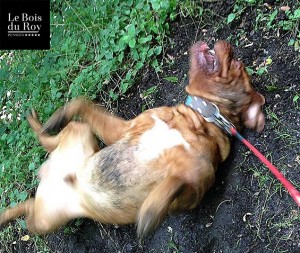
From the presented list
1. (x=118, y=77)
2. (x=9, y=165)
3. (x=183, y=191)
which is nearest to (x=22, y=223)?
(x=9, y=165)

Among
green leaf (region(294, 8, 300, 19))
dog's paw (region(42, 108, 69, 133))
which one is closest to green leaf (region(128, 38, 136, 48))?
dog's paw (region(42, 108, 69, 133))

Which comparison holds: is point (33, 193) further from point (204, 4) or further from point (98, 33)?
point (204, 4)

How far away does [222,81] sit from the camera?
3391 millimetres

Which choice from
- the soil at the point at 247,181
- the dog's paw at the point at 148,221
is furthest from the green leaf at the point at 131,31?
the dog's paw at the point at 148,221

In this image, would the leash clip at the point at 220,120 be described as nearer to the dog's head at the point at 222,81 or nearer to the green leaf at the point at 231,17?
the dog's head at the point at 222,81

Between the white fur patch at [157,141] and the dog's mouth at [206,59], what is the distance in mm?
461

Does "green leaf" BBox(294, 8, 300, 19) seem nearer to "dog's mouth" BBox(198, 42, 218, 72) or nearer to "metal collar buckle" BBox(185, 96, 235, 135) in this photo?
"dog's mouth" BBox(198, 42, 218, 72)

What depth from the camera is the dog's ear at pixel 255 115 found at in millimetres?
3506

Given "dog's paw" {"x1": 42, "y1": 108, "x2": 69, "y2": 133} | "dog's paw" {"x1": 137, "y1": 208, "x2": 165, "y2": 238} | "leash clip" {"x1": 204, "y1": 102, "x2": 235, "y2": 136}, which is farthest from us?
"dog's paw" {"x1": 42, "y1": 108, "x2": 69, "y2": 133}

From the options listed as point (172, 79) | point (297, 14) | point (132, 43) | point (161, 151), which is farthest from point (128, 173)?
point (297, 14)

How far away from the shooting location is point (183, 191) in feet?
10.4

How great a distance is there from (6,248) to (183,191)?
7.70ft

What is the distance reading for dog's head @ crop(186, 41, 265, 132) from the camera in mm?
3391

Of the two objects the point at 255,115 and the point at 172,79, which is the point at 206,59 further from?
the point at 172,79
